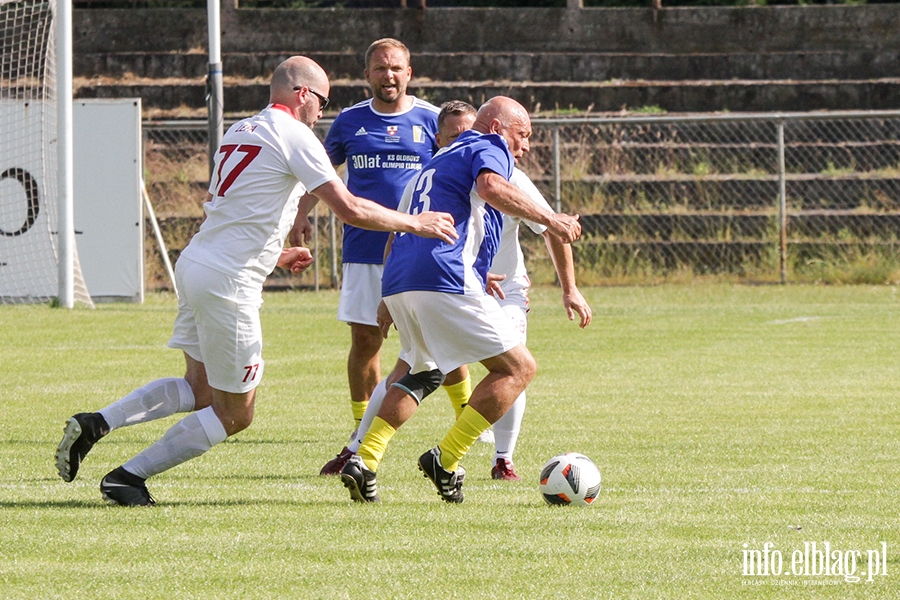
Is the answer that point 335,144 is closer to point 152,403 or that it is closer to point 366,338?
point 366,338

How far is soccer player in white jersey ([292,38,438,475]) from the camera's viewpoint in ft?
25.3

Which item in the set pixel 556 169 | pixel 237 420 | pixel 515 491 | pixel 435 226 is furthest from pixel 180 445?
pixel 556 169

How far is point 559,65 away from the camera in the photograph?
2484 centimetres

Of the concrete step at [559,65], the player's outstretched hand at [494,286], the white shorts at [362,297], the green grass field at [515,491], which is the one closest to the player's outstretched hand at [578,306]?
the player's outstretched hand at [494,286]

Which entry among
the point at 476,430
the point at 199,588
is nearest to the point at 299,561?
the point at 199,588

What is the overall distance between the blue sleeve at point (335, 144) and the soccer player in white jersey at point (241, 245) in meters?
1.92

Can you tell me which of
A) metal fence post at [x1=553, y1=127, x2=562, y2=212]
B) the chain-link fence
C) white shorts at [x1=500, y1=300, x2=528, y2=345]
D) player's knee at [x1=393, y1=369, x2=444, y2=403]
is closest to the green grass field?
player's knee at [x1=393, y1=369, x2=444, y2=403]

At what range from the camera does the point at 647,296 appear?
1906cm

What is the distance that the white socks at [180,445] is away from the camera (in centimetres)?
580

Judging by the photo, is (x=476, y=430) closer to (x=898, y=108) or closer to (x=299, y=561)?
(x=299, y=561)

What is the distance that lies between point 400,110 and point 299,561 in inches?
149

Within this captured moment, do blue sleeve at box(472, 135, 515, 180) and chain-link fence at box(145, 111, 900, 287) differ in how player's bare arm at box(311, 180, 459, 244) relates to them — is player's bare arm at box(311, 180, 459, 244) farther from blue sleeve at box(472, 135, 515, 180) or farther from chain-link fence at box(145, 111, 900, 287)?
chain-link fence at box(145, 111, 900, 287)

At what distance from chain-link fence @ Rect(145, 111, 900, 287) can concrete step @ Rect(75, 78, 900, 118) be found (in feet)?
2.49

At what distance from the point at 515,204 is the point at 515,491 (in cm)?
141
